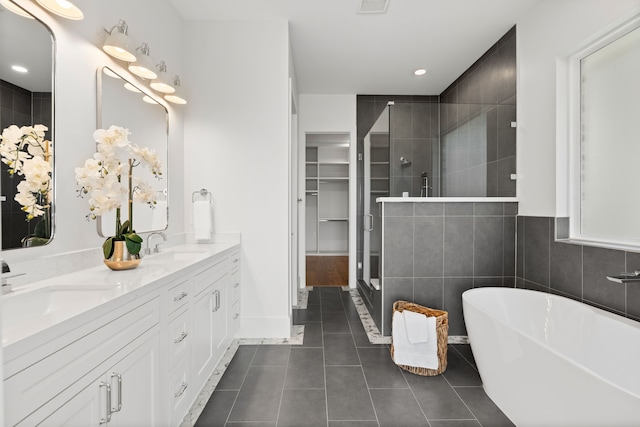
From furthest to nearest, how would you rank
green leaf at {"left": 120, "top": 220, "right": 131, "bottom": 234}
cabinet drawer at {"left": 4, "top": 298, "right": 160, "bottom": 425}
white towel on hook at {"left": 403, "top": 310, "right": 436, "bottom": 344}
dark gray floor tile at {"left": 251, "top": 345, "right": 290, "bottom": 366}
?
1. dark gray floor tile at {"left": 251, "top": 345, "right": 290, "bottom": 366}
2. white towel on hook at {"left": 403, "top": 310, "right": 436, "bottom": 344}
3. green leaf at {"left": 120, "top": 220, "right": 131, "bottom": 234}
4. cabinet drawer at {"left": 4, "top": 298, "right": 160, "bottom": 425}

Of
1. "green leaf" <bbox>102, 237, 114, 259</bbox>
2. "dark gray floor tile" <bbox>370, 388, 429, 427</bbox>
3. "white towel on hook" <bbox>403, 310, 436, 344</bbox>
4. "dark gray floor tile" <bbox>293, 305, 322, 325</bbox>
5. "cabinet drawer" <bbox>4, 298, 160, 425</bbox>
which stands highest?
"green leaf" <bbox>102, 237, 114, 259</bbox>

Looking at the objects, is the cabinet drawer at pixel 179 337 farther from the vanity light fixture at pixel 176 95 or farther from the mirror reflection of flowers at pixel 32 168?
the vanity light fixture at pixel 176 95

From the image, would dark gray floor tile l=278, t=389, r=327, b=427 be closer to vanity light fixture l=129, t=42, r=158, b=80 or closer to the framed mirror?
the framed mirror

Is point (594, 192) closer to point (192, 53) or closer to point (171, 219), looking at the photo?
point (171, 219)

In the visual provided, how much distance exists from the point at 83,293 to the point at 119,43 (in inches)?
56.3

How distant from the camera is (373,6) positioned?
8.21ft

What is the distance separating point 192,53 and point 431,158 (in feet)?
9.70

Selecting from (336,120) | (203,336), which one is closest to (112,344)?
(203,336)

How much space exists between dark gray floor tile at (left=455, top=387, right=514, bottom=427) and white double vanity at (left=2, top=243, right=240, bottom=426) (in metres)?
1.59

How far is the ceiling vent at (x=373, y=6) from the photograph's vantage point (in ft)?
8.06

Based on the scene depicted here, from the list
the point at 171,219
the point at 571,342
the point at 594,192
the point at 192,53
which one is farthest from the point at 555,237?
the point at 192,53

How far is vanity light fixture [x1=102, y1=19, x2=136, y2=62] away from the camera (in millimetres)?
1795

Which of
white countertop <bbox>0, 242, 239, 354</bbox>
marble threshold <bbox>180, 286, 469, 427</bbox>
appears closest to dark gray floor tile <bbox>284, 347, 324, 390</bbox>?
marble threshold <bbox>180, 286, 469, 427</bbox>

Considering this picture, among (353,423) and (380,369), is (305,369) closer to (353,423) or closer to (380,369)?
(380,369)
